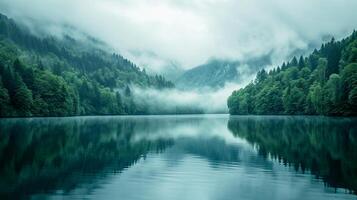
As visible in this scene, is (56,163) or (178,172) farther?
(56,163)

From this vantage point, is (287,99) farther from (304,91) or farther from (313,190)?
(313,190)

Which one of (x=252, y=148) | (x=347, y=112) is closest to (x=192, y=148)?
(x=252, y=148)

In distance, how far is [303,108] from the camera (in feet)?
606

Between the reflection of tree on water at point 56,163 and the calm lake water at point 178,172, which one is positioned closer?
the calm lake water at point 178,172

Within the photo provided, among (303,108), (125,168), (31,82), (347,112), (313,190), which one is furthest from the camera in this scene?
(303,108)

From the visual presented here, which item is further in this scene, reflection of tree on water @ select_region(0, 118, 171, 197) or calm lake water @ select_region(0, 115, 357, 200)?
reflection of tree on water @ select_region(0, 118, 171, 197)

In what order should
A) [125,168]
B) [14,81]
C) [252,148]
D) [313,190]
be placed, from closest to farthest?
[313,190] < [125,168] < [252,148] < [14,81]

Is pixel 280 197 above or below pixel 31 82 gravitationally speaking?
below

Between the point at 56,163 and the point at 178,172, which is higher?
the point at 56,163

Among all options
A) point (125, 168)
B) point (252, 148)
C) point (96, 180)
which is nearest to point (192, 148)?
point (252, 148)

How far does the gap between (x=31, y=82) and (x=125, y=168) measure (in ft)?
429

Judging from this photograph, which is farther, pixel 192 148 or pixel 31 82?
pixel 31 82

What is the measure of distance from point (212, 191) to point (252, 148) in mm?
23284

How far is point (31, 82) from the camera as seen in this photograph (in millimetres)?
152875
